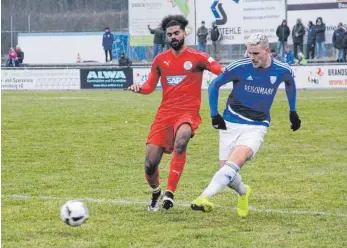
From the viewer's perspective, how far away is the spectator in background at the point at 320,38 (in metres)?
38.7

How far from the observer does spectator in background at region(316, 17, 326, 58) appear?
3872 centimetres

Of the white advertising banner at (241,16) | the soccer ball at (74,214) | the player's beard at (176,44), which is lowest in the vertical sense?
the soccer ball at (74,214)

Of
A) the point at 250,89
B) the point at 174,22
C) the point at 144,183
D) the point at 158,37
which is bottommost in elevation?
the point at 144,183

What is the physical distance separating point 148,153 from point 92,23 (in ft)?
126

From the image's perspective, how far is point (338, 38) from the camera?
123ft

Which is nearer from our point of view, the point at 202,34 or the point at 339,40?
the point at 339,40

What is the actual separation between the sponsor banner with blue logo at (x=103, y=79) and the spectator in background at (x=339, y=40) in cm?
874

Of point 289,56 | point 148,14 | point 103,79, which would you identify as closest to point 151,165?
point 103,79

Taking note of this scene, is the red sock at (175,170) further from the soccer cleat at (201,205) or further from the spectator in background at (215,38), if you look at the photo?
the spectator in background at (215,38)

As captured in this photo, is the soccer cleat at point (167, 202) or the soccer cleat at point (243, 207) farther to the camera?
the soccer cleat at point (167, 202)

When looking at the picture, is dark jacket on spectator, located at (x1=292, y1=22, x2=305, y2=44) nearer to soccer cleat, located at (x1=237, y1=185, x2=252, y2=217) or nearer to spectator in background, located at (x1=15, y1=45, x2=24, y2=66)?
spectator in background, located at (x1=15, y1=45, x2=24, y2=66)

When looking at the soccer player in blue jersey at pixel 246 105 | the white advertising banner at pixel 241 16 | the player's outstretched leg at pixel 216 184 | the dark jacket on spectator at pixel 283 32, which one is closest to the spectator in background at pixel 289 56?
the dark jacket on spectator at pixel 283 32

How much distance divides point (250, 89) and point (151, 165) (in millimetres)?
1358

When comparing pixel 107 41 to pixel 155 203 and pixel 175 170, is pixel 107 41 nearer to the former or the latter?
pixel 175 170
